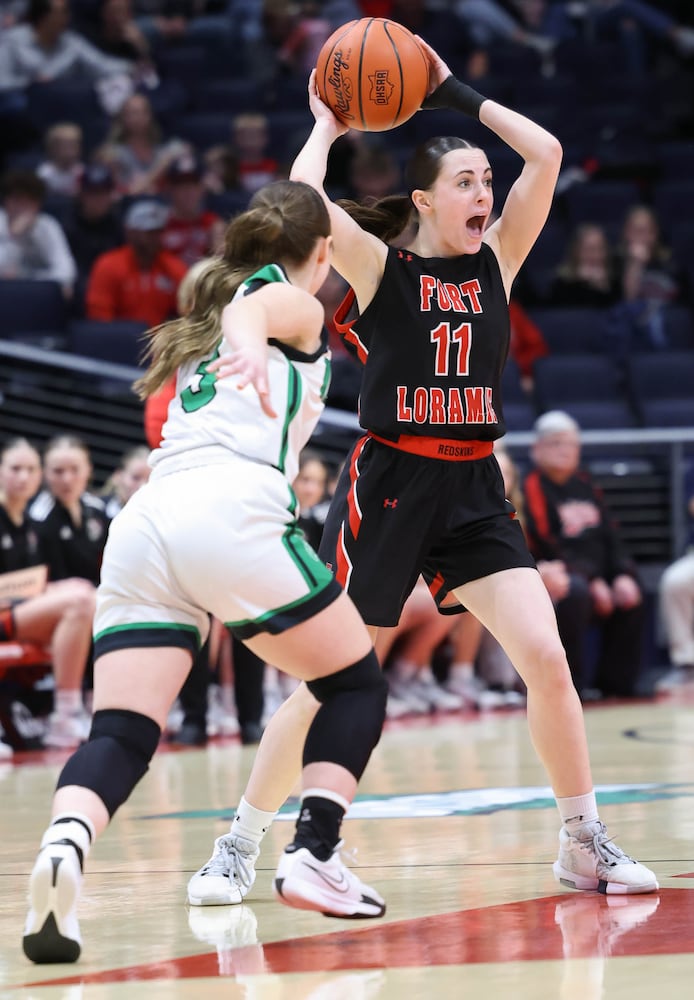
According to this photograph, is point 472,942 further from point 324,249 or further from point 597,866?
point 324,249

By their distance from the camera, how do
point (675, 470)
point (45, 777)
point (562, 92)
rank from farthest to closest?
1. point (562, 92)
2. point (675, 470)
3. point (45, 777)

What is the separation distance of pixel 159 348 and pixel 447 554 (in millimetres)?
956

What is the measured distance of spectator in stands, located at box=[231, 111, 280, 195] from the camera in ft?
41.3

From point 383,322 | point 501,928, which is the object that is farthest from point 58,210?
point 501,928

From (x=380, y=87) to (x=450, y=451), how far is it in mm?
999

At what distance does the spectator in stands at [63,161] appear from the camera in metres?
12.3

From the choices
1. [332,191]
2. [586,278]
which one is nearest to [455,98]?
[586,278]

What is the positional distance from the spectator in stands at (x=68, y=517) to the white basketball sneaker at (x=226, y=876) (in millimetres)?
4582

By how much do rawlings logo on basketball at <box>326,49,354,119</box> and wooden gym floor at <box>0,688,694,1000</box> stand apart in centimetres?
202

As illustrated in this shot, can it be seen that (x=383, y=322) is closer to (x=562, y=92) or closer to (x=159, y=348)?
(x=159, y=348)

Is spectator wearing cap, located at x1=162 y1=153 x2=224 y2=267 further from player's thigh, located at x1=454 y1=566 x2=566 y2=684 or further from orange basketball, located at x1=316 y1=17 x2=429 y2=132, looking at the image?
player's thigh, located at x1=454 y1=566 x2=566 y2=684

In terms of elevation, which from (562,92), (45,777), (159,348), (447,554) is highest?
(562,92)

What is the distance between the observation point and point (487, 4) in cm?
1554

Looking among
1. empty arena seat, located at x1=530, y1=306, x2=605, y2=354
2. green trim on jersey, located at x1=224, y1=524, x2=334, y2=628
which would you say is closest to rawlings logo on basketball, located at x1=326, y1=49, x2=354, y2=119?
green trim on jersey, located at x1=224, y1=524, x2=334, y2=628
